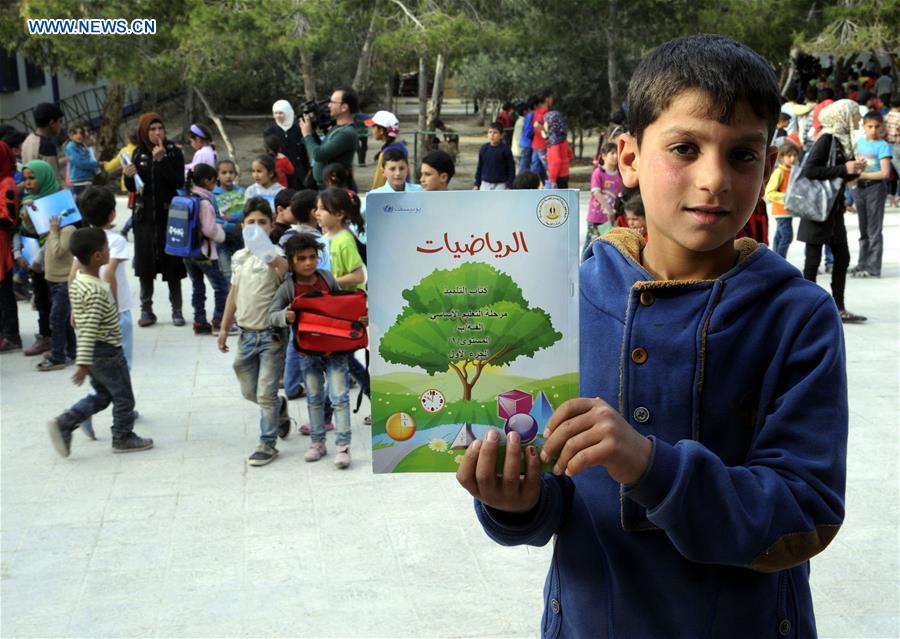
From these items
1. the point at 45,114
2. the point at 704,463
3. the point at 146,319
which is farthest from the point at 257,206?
the point at 704,463

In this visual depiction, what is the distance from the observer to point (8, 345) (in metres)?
9.33

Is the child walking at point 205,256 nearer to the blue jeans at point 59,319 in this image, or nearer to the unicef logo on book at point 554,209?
the blue jeans at point 59,319

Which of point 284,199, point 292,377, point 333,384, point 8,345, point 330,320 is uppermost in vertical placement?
point 284,199

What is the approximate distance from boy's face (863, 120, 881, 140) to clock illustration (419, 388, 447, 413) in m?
11.0

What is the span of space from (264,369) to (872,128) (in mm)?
Result: 7644

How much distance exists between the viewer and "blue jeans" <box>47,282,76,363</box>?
340 inches

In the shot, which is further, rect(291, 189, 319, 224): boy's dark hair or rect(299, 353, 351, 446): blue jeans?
rect(291, 189, 319, 224): boy's dark hair

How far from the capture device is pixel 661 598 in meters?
1.70

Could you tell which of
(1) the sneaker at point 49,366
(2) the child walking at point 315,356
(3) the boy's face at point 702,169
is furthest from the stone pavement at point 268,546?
(3) the boy's face at point 702,169

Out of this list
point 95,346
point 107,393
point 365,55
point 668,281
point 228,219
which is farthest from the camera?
point 365,55

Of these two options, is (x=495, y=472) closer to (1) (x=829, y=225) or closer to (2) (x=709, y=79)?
(2) (x=709, y=79)

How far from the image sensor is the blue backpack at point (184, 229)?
9.30 meters

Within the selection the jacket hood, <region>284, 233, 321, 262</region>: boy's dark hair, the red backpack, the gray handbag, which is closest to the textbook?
<region>284, 233, 321, 262</region>: boy's dark hair

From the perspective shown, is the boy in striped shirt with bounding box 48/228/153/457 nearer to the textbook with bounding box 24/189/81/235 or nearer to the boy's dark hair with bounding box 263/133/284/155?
the textbook with bounding box 24/189/81/235
